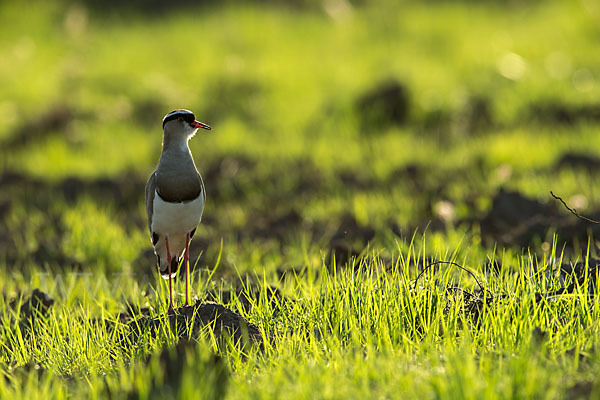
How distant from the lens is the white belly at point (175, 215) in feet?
13.9

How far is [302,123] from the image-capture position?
399 inches

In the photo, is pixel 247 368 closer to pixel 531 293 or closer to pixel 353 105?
pixel 531 293

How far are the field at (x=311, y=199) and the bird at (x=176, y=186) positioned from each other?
0.35m

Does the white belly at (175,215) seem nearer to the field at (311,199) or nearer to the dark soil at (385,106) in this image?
the field at (311,199)

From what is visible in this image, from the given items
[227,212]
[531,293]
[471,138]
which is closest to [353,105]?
[471,138]

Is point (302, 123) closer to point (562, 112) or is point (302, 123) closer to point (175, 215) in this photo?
point (562, 112)

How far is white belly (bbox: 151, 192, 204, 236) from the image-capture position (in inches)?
167

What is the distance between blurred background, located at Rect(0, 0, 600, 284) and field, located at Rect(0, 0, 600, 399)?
0.04 metres

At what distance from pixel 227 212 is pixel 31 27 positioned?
9064mm

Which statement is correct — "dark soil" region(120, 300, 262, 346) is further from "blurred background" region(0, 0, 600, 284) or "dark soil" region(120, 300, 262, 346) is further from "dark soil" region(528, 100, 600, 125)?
"dark soil" region(528, 100, 600, 125)

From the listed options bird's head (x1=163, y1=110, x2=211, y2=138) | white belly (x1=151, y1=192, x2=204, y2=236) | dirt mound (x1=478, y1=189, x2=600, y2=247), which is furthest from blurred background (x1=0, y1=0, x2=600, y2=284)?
bird's head (x1=163, y1=110, x2=211, y2=138)

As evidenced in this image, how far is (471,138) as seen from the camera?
919cm

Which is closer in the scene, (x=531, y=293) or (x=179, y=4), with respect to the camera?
(x=531, y=293)

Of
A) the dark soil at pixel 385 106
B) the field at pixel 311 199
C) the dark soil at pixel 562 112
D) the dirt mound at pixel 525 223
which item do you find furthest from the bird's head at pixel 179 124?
the dark soil at pixel 562 112
